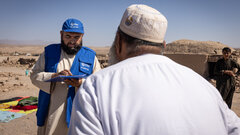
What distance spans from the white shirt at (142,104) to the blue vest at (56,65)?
66.9 inches

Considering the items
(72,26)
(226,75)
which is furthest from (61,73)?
(226,75)

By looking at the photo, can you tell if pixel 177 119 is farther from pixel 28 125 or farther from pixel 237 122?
pixel 28 125

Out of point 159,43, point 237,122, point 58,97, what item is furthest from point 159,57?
point 58,97

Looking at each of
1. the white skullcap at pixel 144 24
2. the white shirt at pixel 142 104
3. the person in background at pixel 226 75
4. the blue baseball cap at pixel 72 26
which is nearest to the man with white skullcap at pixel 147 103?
the white shirt at pixel 142 104

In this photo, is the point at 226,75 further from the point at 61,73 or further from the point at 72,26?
the point at 61,73

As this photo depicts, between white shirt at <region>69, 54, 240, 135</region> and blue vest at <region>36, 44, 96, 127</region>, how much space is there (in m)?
1.70

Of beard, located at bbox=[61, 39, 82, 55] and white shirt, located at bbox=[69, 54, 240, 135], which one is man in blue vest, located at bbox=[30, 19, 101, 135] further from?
white shirt, located at bbox=[69, 54, 240, 135]

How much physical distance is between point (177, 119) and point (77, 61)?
2.11 metres

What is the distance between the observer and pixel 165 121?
0.86m

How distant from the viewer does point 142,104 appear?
87 centimetres

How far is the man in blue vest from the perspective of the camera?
8.20 ft

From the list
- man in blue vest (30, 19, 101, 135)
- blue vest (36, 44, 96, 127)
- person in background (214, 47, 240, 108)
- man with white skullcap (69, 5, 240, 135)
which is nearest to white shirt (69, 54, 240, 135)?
man with white skullcap (69, 5, 240, 135)

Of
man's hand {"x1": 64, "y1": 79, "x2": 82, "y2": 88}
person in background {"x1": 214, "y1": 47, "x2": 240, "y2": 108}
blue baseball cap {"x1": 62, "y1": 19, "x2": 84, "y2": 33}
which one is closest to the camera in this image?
man's hand {"x1": 64, "y1": 79, "x2": 82, "y2": 88}

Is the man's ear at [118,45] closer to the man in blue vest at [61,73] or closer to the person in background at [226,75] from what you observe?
the man in blue vest at [61,73]
